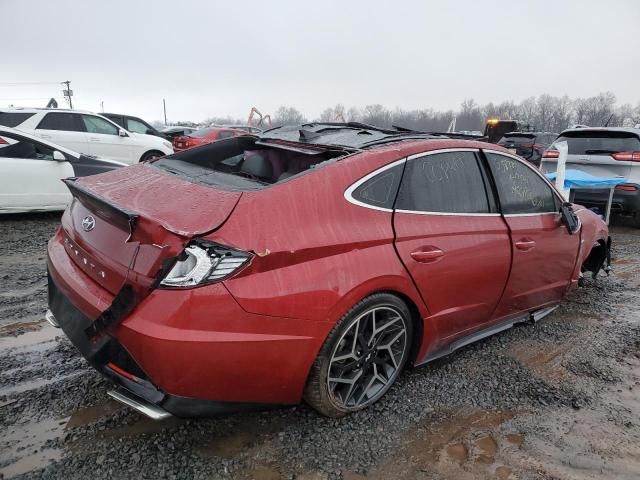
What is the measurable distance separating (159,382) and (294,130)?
2.23 metres

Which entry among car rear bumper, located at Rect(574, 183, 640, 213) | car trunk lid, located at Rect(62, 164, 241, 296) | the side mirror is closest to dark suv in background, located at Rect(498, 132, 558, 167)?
car rear bumper, located at Rect(574, 183, 640, 213)

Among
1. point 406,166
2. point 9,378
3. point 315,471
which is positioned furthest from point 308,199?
point 9,378

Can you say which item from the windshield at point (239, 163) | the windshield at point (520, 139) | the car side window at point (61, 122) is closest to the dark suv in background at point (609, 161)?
the windshield at point (520, 139)

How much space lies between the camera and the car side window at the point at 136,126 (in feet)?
38.9

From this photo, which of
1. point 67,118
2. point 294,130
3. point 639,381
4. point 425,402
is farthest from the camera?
point 67,118

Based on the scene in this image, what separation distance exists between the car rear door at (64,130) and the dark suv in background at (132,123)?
240 cm

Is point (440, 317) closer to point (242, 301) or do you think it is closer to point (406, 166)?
point (406, 166)

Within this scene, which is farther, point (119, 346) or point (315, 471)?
point (315, 471)

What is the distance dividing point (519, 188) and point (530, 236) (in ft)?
1.18

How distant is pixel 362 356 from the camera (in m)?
2.52

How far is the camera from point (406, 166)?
2.69 meters

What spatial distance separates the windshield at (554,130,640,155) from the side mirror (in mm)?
4756

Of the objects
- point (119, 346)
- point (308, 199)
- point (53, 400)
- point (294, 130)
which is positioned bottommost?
point (53, 400)

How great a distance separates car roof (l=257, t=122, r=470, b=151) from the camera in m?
2.88
